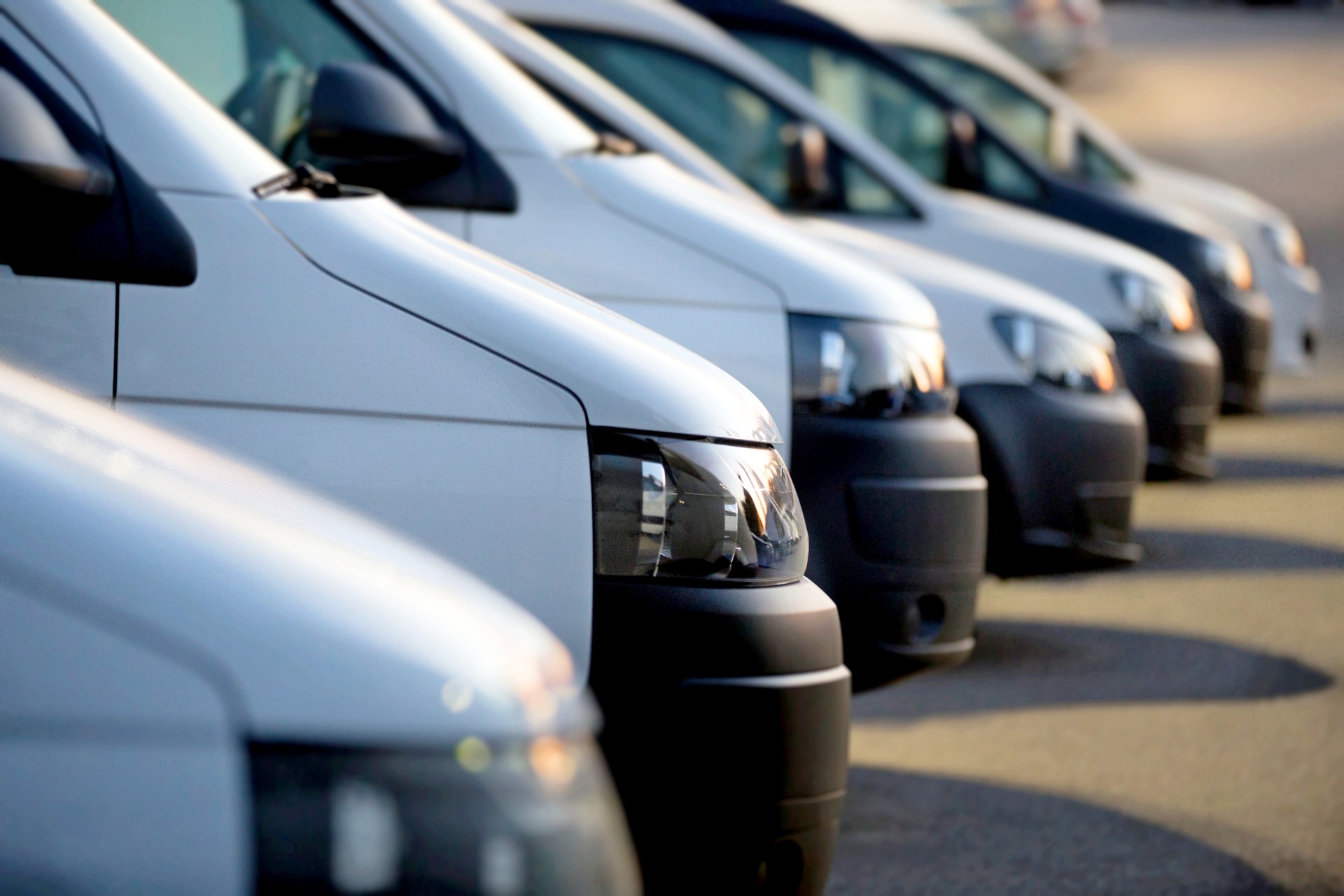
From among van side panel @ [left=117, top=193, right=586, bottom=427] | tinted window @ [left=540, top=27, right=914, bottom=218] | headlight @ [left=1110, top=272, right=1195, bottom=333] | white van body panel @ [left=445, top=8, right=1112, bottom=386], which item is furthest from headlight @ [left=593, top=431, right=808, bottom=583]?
headlight @ [left=1110, top=272, right=1195, bottom=333]

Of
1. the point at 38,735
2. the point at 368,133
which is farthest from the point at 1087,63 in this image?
the point at 38,735

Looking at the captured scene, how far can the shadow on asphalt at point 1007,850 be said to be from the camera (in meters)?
3.72

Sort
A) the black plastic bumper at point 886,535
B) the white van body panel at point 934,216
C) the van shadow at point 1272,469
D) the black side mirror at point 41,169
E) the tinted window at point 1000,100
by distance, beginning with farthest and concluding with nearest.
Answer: the tinted window at point 1000,100 → the van shadow at point 1272,469 → the white van body panel at point 934,216 → the black plastic bumper at point 886,535 → the black side mirror at point 41,169

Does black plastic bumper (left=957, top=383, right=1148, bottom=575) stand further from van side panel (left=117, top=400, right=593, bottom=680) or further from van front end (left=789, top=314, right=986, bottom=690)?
van side panel (left=117, top=400, right=593, bottom=680)

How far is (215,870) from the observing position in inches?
56.2

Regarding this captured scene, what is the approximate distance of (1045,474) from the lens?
5.59m

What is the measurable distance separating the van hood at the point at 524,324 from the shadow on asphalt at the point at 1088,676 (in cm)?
227

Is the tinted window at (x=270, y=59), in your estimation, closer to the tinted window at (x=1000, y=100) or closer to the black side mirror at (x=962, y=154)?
the black side mirror at (x=962, y=154)

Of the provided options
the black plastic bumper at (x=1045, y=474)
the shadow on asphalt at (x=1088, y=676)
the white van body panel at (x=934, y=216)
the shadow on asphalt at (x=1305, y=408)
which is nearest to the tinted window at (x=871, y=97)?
the white van body panel at (x=934, y=216)

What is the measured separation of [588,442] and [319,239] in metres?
0.53

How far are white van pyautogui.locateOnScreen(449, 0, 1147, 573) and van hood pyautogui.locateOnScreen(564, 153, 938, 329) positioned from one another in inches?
42.1

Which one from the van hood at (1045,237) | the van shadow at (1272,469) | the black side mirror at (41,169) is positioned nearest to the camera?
the black side mirror at (41,169)

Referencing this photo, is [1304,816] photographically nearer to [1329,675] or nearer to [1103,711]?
[1103,711]

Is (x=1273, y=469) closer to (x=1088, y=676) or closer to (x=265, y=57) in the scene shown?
(x=1088, y=676)
